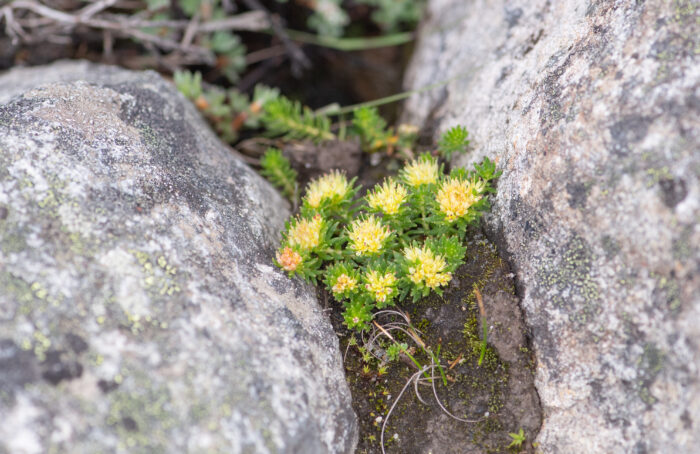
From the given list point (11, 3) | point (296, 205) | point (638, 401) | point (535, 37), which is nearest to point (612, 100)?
point (535, 37)

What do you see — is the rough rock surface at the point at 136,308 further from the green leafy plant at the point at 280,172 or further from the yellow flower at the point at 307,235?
the green leafy plant at the point at 280,172

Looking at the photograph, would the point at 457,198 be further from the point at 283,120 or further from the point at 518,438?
the point at 283,120

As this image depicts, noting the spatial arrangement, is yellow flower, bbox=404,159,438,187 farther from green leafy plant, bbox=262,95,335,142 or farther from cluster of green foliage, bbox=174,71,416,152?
green leafy plant, bbox=262,95,335,142

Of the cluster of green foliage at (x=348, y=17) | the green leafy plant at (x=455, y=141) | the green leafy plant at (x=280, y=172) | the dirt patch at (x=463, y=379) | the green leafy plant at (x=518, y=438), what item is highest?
the cluster of green foliage at (x=348, y=17)

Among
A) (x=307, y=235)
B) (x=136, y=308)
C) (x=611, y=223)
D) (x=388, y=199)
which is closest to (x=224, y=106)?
(x=307, y=235)

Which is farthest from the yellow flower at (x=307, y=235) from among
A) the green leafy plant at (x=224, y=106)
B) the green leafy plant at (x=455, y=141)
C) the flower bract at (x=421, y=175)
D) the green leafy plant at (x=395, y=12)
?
the green leafy plant at (x=395, y=12)

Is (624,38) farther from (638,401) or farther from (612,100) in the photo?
(638,401)

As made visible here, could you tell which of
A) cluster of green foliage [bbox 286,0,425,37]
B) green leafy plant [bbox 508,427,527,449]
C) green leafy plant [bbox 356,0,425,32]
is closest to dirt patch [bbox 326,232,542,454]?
green leafy plant [bbox 508,427,527,449]
